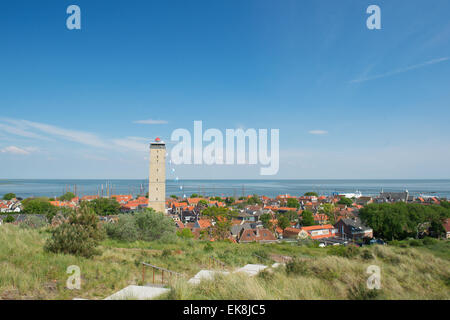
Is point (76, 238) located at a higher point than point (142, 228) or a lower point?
higher

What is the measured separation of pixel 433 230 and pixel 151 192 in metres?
51.0

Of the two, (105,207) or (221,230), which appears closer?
(221,230)

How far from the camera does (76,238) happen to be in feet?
31.0

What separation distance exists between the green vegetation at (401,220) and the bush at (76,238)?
42.0 metres

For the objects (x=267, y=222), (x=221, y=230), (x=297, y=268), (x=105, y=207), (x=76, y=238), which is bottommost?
Result: (x=267, y=222)

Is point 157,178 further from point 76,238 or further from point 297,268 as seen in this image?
point 297,268

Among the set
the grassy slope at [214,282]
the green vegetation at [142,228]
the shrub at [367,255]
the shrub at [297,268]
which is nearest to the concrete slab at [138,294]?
the grassy slope at [214,282]

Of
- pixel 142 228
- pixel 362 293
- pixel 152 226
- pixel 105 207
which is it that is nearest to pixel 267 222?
pixel 152 226

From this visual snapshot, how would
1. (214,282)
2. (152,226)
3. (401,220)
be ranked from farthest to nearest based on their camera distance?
(401,220) → (152,226) → (214,282)

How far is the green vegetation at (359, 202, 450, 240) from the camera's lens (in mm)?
38344

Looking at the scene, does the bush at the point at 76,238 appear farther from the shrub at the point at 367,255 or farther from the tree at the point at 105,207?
the tree at the point at 105,207

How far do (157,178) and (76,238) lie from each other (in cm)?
4367

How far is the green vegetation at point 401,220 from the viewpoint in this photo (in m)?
38.3
